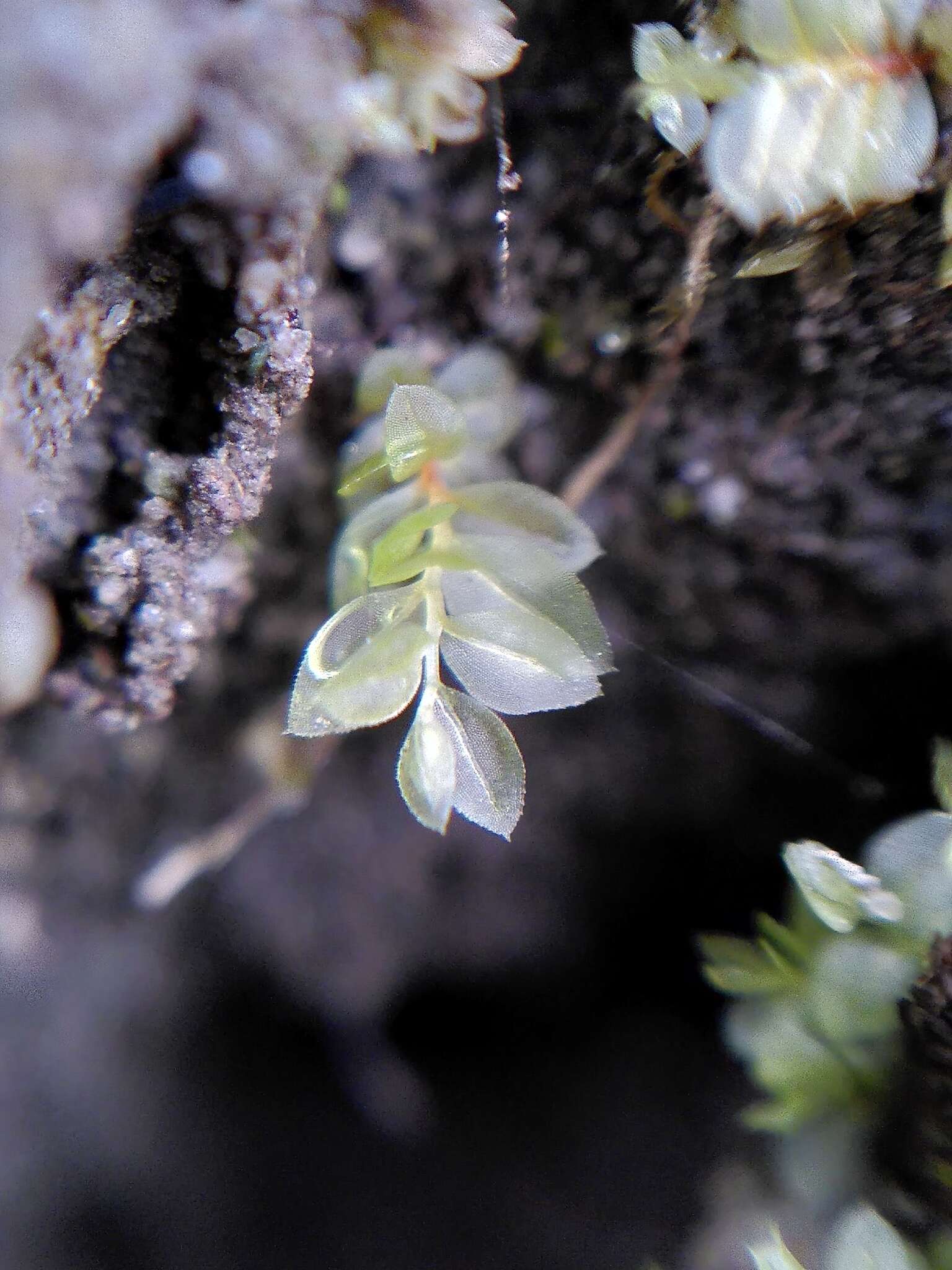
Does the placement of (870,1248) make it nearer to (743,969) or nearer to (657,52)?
(743,969)

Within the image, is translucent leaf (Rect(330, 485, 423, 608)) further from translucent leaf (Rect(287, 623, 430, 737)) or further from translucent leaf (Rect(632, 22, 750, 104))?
translucent leaf (Rect(632, 22, 750, 104))

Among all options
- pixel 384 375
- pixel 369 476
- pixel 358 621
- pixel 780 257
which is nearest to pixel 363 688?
pixel 358 621

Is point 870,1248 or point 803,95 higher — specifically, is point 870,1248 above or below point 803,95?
below

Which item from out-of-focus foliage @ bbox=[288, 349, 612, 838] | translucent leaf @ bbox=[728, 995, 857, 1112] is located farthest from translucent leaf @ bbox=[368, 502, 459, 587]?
translucent leaf @ bbox=[728, 995, 857, 1112]

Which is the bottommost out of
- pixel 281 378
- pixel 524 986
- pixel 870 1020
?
pixel 524 986

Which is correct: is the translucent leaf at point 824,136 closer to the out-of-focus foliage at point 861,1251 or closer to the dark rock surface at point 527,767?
the dark rock surface at point 527,767

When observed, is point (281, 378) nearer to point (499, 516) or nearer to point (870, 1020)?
point (499, 516)

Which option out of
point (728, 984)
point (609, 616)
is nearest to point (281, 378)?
point (609, 616)
